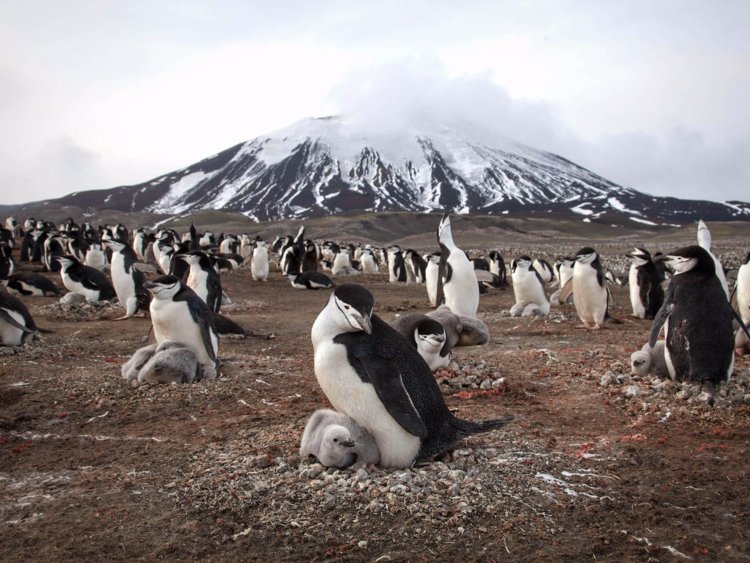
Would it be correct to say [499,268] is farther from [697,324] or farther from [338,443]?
[338,443]

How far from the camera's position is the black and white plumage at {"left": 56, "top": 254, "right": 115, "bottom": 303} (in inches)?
532

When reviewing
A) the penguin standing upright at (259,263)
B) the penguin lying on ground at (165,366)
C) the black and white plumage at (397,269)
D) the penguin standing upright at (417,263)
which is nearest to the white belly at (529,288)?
the penguin lying on ground at (165,366)

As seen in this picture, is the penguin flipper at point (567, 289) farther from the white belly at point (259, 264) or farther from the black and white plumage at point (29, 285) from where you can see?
the black and white plumage at point (29, 285)

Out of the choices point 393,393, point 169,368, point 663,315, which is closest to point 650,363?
point 663,315

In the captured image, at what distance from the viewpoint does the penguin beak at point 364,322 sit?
3.82 meters

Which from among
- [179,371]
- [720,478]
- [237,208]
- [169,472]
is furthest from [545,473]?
[237,208]

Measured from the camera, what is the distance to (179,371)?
632cm

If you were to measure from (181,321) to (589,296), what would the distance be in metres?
6.55

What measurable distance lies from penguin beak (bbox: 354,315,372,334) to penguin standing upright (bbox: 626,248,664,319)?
898cm

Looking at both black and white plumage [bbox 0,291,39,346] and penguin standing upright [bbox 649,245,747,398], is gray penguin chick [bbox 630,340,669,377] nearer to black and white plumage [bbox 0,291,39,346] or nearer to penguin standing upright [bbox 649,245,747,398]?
penguin standing upright [bbox 649,245,747,398]

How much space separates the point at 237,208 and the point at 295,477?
10800cm

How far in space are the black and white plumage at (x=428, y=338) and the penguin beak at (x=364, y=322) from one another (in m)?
2.05

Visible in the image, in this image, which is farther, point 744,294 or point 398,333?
point 744,294

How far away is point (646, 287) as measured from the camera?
1158 cm
